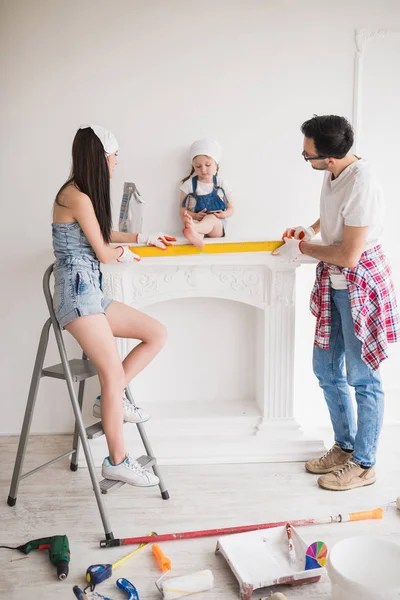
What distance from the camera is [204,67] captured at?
3.16 metres

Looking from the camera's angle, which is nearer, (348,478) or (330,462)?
(348,478)

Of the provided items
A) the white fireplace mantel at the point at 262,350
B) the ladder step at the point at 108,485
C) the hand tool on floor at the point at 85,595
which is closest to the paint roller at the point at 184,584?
the hand tool on floor at the point at 85,595

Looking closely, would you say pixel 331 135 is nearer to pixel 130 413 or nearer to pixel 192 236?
pixel 192 236

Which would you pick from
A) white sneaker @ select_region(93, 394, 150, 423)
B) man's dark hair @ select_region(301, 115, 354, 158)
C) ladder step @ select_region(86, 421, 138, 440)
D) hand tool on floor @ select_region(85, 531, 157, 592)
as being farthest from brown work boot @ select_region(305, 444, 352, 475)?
man's dark hair @ select_region(301, 115, 354, 158)

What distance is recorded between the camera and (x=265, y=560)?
221 centimetres

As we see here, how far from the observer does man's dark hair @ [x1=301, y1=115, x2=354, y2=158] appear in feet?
8.28

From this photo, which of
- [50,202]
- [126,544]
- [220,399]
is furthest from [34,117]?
[126,544]

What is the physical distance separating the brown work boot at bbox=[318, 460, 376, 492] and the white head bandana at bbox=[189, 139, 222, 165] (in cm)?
165

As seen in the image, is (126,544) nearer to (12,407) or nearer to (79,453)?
(79,453)

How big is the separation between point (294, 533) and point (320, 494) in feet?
1.69

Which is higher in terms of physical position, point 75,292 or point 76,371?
point 75,292

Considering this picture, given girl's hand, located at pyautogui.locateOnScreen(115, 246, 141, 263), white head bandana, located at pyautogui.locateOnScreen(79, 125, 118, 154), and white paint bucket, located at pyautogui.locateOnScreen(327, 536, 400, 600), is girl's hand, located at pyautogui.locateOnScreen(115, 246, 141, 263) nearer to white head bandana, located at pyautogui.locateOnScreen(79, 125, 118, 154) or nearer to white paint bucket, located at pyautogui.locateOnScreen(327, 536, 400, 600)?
white head bandana, located at pyautogui.locateOnScreen(79, 125, 118, 154)

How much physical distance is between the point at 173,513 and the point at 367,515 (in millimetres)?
820

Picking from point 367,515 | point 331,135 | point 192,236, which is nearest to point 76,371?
point 192,236
